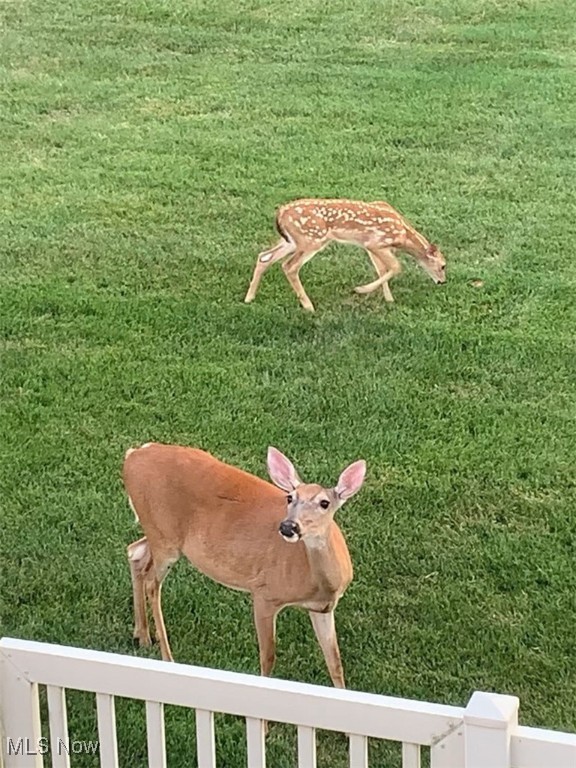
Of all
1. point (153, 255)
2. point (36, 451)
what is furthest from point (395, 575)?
point (153, 255)

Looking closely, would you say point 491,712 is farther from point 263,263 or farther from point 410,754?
point 263,263

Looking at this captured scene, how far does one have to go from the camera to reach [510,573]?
151 centimetres

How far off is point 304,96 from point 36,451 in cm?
63

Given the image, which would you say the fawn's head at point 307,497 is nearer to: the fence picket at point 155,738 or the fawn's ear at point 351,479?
the fawn's ear at point 351,479

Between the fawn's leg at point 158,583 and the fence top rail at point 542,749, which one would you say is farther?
the fawn's leg at point 158,583

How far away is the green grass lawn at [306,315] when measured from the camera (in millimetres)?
1485

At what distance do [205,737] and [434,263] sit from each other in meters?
1.04

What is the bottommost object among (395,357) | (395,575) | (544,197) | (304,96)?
(395,575)

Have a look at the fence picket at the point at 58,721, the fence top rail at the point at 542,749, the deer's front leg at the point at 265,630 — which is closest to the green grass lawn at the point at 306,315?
the deer's front leg at the point at 265,630

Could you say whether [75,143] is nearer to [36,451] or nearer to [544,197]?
[36,451]

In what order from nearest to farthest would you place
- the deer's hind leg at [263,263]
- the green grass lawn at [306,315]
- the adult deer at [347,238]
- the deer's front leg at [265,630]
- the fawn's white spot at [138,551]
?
the deer's front leg at [265,630] → the fawn's white spot at [138,551] → the green grass lawn at [306,315] → the adult deer at [347,238] → the deer's hind leg at [263,263]

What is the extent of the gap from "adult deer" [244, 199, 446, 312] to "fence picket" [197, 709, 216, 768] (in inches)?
36.8

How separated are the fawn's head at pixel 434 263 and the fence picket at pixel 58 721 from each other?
992mm

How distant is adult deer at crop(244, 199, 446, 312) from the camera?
1.72 metres
